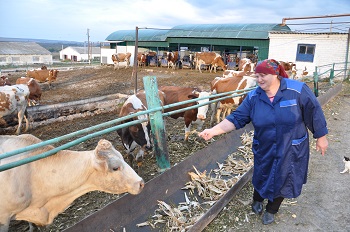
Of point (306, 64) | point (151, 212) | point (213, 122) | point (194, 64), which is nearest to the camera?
point (151, 212)

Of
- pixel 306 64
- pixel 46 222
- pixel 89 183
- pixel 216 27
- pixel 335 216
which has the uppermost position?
pixel 216 27

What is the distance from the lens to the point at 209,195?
3.82 metres

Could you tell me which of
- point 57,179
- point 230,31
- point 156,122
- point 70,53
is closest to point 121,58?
point 230,31

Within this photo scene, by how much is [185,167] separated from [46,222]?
2007 millimetres

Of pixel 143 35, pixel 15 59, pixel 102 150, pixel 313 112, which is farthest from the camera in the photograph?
pixel 15 59

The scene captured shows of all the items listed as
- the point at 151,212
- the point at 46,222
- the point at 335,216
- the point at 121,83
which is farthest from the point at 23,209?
the point at 121,83

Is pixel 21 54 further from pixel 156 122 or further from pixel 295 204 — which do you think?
pixel 295 204

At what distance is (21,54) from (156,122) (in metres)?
56.7

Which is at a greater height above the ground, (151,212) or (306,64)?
(306,64)

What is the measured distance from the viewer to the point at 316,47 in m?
19.8

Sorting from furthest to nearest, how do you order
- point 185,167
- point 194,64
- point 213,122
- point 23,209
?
point 194,64, point 213,122, point 185,167, point 23,209

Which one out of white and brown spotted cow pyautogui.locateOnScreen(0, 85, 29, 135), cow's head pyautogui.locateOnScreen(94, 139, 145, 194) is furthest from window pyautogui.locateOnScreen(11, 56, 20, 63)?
cow's head pyautogui.locateOnScreen(94, 139, 145, 194)

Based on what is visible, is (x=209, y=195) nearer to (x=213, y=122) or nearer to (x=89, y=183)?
(x=89, y=183)

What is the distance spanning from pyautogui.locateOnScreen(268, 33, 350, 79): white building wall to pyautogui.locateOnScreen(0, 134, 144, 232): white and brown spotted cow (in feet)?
65.9
